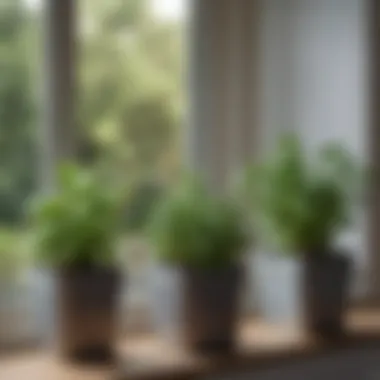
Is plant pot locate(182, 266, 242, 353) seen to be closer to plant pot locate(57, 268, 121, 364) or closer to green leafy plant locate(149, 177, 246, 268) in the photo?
green leafy plant locate(149, 177, 246, 268)

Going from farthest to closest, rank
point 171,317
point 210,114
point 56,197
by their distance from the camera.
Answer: point 210,114 → point 171,317 → point 56,197

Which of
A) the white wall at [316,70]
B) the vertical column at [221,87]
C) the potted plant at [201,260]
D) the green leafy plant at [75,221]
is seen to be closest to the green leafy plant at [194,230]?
the potted plant at [201,260]

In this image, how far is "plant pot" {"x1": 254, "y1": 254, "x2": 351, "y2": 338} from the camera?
185cm

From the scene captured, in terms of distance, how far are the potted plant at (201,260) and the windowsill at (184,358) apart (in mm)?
45

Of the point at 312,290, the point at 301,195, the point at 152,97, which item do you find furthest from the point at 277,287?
the point at 152,97

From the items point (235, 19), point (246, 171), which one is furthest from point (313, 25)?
point (246, 171)

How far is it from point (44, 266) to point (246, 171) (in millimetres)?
421

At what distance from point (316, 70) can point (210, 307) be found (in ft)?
1.87

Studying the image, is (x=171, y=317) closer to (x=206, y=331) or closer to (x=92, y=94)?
(x=206, y=331)

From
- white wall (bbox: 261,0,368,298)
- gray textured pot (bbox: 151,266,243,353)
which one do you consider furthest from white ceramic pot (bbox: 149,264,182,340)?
white wall (bbox: 261,0,368,298)

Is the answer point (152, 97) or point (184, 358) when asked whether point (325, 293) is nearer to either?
point (184, 358)

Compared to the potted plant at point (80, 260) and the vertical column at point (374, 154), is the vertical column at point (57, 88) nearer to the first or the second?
the potted plant at point (80, 260)

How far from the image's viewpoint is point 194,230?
1713 mm

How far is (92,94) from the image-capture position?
1.82m
